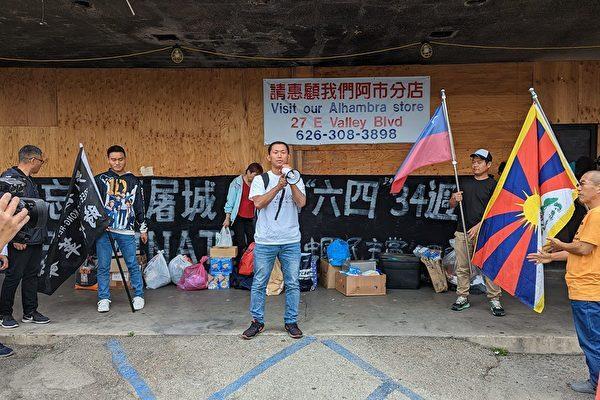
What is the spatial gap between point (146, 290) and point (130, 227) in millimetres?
1479

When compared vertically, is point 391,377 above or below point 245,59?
below

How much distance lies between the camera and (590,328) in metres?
3.62

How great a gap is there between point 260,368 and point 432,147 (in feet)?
10.4

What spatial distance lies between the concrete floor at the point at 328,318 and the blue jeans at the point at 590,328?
1147 millimetres

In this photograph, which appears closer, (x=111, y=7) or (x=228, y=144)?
(x=111, y=7)

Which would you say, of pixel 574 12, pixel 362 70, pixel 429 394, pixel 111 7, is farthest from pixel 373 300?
pixel 111 7

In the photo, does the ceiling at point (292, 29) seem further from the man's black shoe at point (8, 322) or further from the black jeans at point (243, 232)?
the man's black shoe at point (8, 322)

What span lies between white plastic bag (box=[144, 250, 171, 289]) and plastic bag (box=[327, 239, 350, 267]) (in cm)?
237

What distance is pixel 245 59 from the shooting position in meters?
7.22

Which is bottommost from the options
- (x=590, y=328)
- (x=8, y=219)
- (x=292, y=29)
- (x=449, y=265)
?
(x=449, y=265)

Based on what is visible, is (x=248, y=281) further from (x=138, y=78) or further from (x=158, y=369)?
(x=138, y=78)

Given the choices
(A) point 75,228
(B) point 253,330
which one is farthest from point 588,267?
(A) point 75,228

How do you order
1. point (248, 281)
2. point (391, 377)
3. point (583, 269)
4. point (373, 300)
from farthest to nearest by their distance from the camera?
1. point (248, 281)
2. point (373, 300)
3. point (391, 377)
4. point (583, 269)

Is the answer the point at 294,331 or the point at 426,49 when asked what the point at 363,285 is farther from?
the point at 426,49
